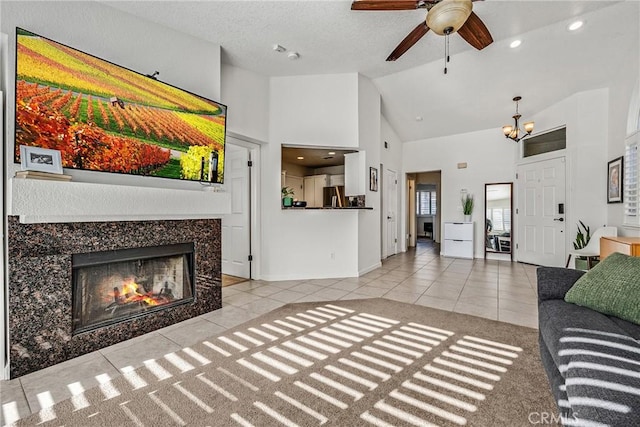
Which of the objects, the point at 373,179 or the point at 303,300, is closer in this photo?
the point at 303,300

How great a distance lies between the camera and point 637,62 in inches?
139

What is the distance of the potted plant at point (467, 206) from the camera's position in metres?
6.48

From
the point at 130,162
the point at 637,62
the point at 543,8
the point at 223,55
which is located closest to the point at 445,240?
the point at 637,62

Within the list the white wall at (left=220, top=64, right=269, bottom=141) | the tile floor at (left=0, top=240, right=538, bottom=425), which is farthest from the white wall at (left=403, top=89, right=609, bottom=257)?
the white wall at (left=220, top=64, right=269, bottom=141)

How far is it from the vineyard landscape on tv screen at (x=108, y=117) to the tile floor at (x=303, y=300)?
1451mm

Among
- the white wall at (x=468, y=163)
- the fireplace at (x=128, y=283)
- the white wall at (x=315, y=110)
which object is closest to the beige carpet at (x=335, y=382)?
the fireplace at (x=128, y=283)

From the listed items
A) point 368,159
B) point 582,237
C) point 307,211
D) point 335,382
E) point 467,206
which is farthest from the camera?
point 467,206

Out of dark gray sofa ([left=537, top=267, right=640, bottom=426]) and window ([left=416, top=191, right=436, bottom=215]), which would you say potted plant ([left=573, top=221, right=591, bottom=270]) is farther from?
window ([left=416, top=191, right=436, bottom=215])

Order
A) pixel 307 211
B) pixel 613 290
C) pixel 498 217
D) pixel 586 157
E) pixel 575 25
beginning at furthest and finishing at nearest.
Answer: pixel 498 217 → pixel 586 157 → pixel 307 211 → pixel 575 25 → pixel 613 290

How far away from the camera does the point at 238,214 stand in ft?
14.3

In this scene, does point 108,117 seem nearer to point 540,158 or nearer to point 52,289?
point 52,289

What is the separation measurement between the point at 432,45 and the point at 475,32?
120 centimetres

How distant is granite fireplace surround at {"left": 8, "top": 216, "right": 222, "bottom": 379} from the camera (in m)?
1.80

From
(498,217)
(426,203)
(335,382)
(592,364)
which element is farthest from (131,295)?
(426,203)
